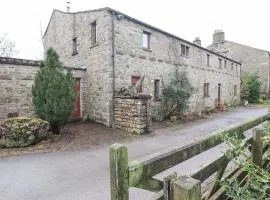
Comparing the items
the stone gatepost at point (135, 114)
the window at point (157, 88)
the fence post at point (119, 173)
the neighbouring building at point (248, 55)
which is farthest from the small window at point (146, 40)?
the neighbouring building at point (248, 55)

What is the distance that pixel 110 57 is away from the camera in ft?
37.0

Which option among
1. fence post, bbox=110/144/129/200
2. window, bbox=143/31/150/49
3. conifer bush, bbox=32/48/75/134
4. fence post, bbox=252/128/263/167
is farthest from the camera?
window, bbox=143/31/150/49

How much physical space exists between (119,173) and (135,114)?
8810 mm

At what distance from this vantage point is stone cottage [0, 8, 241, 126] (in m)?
11.4

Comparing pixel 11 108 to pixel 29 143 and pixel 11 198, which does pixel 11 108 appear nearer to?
pixel 29 143

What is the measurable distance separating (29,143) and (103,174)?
3825mm

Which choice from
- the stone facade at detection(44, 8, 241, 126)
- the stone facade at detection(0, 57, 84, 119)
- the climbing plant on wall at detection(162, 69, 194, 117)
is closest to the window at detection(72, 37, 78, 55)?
the stone facade at detection(44, 8, 241, 126)

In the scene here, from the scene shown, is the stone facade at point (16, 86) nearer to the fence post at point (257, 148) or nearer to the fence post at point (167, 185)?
the fence post at point (257, 148)

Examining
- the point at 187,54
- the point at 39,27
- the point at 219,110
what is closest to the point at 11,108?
the point at 187,54

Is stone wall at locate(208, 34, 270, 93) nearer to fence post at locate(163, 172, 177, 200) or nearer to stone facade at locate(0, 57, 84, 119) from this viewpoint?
stone facade at locate(0, 57, 84, 119)

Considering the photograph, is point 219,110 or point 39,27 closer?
point 219,110

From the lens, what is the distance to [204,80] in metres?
19.8

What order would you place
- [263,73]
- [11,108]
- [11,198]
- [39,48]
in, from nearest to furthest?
1. [11,198]
2. [11,108]
3. [39,48]
4. [263,73]

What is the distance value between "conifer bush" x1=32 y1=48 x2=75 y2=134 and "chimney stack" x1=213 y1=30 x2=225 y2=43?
26.0 meters
